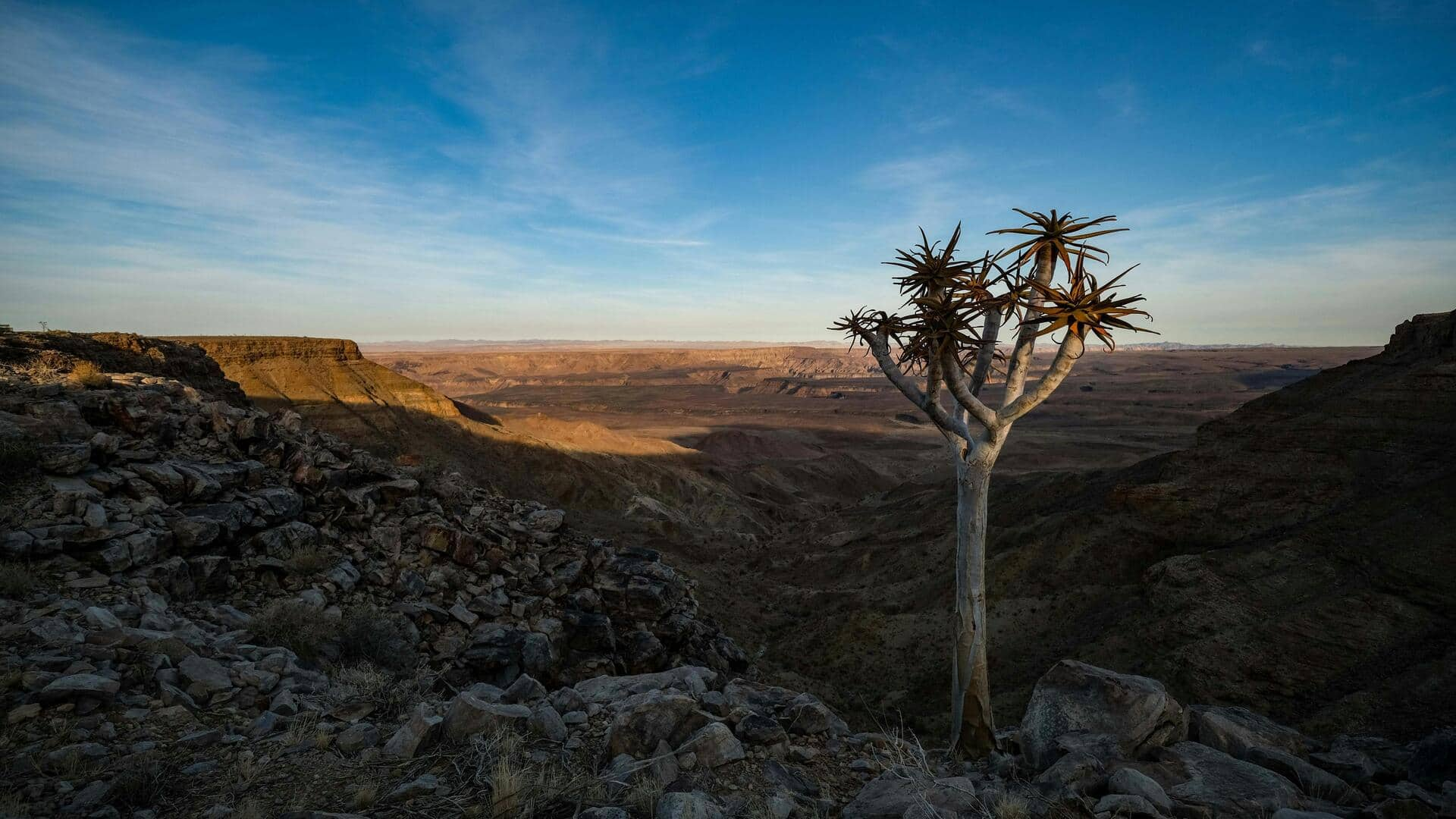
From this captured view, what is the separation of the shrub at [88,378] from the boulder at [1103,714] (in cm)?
1664

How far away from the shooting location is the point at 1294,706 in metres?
10.7

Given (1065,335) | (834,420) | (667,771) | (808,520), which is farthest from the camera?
(834,420)

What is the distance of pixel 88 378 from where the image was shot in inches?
468

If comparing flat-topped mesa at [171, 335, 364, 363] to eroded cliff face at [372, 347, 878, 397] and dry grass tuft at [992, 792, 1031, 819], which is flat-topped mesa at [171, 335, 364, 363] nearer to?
dry grass tuft at [992, 792, 1031, 819]

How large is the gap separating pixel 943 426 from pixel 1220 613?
9.97 metres

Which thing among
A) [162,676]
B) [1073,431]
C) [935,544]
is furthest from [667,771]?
[1073,431]

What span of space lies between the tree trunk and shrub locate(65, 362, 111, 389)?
15.8 m

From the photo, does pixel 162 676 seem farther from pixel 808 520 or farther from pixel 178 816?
pixel 808 520

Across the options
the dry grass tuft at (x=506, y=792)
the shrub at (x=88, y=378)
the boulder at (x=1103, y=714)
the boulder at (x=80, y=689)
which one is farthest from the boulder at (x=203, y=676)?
the shrub at (x=88, y=378)

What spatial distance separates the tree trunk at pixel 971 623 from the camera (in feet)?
24.4

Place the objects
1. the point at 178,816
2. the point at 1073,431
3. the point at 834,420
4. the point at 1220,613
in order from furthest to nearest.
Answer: the point at 834,420, the point at 1073,431, the point at 1220,613, the point at 178,816

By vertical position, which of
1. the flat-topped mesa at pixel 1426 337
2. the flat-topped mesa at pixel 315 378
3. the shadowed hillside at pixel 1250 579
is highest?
the flat-topped mesa at pixel 1426 337

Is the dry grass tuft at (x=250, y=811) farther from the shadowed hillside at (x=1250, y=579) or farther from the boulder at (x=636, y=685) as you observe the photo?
the shadowed hillside at (x=1250, y=579)

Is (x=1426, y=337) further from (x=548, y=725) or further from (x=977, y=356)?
(x=548, y=725)
